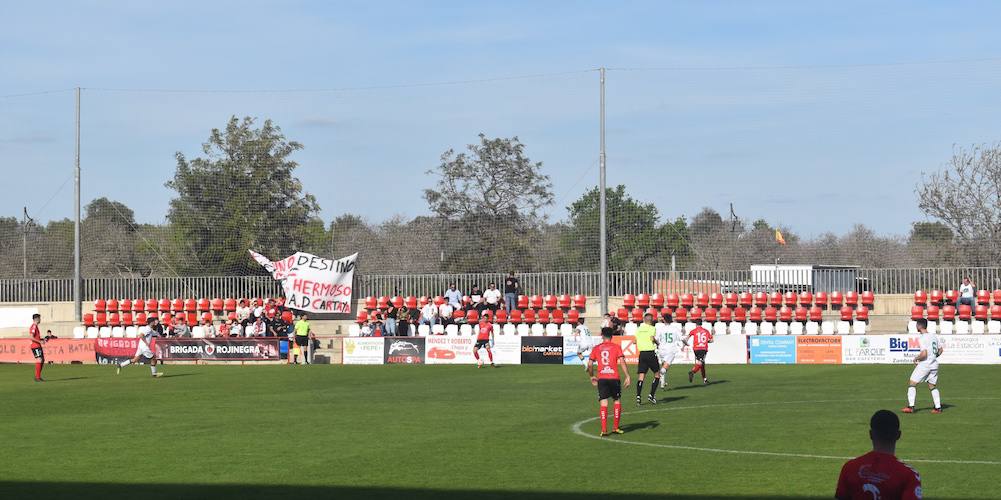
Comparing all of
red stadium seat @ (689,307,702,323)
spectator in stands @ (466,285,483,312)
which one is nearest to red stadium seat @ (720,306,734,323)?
red stadium seat @ (689,307,702,323)

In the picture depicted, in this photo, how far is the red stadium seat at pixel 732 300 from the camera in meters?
48.1

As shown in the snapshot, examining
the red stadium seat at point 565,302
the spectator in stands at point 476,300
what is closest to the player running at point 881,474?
the spectator in stands at point 476,300

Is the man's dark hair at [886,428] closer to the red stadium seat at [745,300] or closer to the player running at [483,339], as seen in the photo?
the player running at [483,339]

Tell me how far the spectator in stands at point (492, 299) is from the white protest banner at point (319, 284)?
7549 millimetres

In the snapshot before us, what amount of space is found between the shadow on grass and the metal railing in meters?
36.4

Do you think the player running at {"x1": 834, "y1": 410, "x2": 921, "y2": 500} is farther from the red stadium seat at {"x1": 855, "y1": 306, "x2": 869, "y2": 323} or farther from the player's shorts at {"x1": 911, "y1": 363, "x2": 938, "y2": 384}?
the red stadium seat at {"x1": 855, "y1": 306, "x2": 869, "y2": 323}

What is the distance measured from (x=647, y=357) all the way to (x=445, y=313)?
22200 mm

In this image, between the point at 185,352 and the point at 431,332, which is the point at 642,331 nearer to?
the point at 431,332

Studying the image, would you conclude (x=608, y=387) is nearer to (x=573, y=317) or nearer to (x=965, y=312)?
(x=573, y=317)

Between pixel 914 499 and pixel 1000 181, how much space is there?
55.6 m

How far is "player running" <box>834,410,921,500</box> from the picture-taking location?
22.8 ft

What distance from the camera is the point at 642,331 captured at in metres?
27.2

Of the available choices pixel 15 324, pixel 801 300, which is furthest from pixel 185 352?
pixel 801 300

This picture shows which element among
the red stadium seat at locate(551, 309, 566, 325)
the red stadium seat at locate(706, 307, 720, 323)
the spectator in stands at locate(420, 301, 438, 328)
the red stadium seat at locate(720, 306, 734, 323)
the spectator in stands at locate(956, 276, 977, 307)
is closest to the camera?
the spectator in stands at locate(956, 276, 977, 307)
